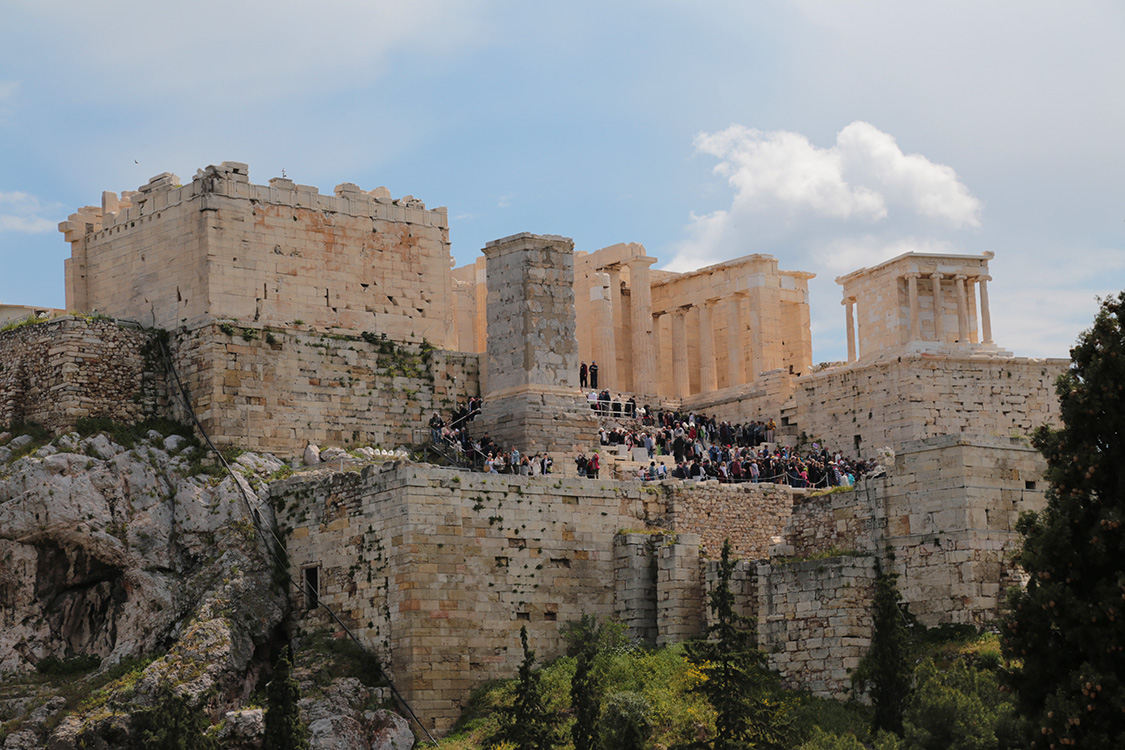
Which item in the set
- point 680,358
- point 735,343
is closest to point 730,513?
point 735,343

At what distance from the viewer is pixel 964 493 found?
32094 mm

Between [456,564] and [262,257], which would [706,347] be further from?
[456,564]

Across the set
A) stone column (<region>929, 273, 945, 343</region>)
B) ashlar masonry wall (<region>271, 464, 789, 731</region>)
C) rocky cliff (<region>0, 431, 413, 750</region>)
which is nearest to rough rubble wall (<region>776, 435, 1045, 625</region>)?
ashlar masonry wall (<region>271, 464, 789, 731</region>)

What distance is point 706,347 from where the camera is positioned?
192 feet

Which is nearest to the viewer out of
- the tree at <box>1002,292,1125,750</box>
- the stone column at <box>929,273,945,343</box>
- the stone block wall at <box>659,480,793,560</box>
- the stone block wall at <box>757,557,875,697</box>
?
the tree at <box>1002,292,1125,750</box>

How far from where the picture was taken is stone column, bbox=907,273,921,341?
2019 inches

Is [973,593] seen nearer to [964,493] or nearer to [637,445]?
[964,493]

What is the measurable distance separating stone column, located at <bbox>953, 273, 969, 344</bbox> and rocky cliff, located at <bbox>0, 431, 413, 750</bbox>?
69.1ft

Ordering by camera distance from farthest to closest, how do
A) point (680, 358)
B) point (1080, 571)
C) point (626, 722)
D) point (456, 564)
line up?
point (680, 358), point (456, 564), point (626, 722), point (1080, 571)

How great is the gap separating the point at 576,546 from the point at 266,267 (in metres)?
11.2

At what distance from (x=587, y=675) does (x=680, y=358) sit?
27472 mm

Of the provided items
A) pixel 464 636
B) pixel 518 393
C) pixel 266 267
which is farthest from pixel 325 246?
pixel 464 636

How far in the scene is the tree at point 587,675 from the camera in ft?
101

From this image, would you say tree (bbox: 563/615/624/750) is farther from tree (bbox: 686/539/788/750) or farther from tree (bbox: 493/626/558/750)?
tree (bbox: 686/539/788/750)
